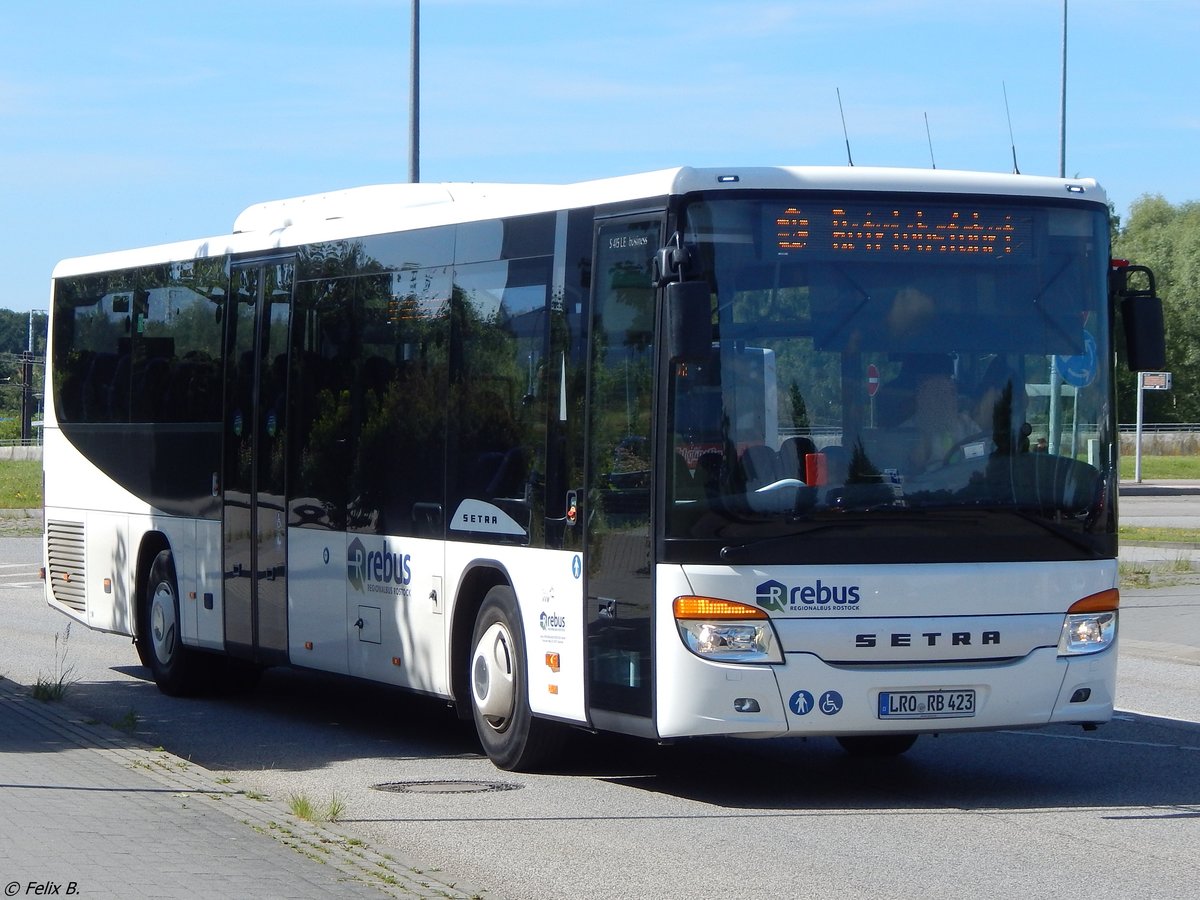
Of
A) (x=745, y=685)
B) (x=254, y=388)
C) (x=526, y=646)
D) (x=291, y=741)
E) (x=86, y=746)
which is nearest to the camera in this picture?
(x=745, y=685)

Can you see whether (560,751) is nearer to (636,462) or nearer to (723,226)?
(636,462)

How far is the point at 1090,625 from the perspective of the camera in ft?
32.1

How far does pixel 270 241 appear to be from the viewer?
14195mm

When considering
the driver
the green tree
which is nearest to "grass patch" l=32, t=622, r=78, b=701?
the driver

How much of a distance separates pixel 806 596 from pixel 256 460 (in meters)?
5.94

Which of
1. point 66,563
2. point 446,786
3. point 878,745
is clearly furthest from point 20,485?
point 446,786

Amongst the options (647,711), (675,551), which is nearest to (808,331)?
(675,551)

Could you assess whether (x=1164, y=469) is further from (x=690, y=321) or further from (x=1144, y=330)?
(x=690, y=321)

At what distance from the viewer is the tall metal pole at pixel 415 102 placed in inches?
927

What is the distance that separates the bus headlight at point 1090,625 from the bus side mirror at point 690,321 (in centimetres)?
241

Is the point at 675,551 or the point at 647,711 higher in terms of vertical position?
the point at 675,551

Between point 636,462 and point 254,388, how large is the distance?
5.38 m

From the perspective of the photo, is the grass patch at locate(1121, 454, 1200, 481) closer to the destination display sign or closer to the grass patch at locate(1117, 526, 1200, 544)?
the grass patch at locate(1117, 526, 1200, 544)

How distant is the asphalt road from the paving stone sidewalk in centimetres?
37
